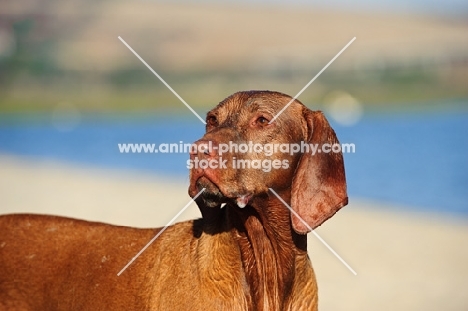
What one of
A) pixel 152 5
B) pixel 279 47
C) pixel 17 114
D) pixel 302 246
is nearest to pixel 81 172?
pixel 302 246

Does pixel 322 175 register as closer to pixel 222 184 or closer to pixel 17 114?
pixel 222 184

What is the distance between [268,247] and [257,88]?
128 ft

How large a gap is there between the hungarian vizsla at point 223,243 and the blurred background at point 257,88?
4316 millimetres

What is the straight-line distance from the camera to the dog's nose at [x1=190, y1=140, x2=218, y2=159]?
212 inches

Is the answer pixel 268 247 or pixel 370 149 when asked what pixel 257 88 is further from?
pixel 268 247

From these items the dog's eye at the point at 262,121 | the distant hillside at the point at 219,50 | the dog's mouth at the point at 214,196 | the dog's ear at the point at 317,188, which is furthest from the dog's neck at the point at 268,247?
the distant hillside at the point at 219,50

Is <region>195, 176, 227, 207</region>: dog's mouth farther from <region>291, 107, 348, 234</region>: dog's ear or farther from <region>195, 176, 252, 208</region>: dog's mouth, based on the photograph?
<region>291, 107, 348, 234</region>: dog's ear

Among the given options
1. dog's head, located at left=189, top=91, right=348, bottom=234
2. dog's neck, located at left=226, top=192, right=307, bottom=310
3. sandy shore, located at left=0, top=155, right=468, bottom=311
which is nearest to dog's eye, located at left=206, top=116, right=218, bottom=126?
dog's head, located at left=189, top=91, right=348, bottom=234

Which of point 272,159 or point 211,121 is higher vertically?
point 211,121

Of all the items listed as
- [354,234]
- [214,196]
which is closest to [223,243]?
[214,196]

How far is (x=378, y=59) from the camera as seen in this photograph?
2298 inches

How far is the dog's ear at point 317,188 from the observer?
5816 mm

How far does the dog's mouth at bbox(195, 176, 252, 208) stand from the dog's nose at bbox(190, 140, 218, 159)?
0.14 m

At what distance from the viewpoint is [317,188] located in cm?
584
